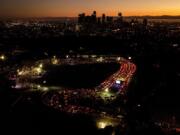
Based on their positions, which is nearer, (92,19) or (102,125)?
(102,125)

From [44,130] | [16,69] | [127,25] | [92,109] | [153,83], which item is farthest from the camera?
[127,25]

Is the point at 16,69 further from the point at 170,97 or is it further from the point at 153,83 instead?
the point at 170,97

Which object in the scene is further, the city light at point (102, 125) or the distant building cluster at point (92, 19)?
the distant building cluster at point (92, 19)

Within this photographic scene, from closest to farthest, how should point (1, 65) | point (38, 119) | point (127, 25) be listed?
point (38, 119) → point (1, 65) → point (127, 25)

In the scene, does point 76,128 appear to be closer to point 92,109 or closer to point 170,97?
point 92,109

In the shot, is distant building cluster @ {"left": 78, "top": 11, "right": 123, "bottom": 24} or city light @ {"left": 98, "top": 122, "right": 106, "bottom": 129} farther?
distant building cluster @ {"left": 78, "top": 11, "right": 123, "bottom": 24}

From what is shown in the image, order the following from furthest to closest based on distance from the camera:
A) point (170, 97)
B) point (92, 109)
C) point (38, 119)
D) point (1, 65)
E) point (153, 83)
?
point (1, 65)
point (153, 83)
point (170, 97)
point (92, 109)
point (38, 119)

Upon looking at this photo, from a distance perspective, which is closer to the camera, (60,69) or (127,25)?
(60,69)

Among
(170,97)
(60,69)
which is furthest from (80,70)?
(170,97)

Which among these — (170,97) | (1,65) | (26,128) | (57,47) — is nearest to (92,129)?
(26,128)
